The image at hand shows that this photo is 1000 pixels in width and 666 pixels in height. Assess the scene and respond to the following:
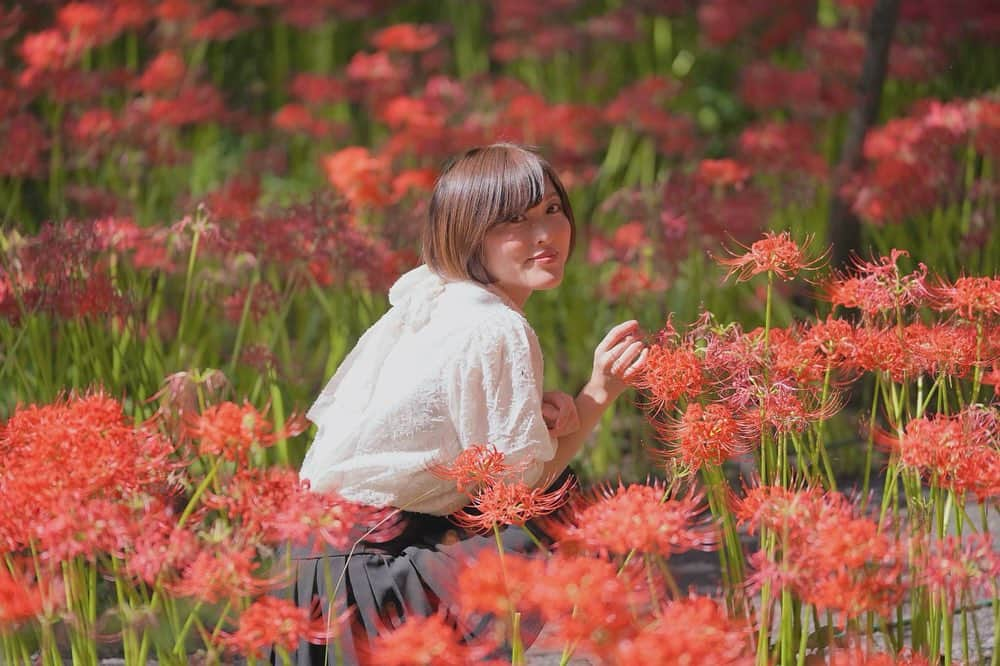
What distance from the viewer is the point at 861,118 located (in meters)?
3.33

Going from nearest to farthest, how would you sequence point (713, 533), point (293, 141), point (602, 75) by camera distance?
point (713, 533)
point (602, 75)
point (293, 141)

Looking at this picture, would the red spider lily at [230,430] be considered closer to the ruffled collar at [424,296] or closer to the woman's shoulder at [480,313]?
the woman's shoulder at [480,313]

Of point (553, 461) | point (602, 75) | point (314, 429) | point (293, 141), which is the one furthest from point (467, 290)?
point (293, 141)

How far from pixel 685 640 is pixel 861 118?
2.45 metres

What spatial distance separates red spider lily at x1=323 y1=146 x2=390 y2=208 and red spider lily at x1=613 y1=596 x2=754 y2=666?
1829mm

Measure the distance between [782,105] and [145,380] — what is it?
1.96m

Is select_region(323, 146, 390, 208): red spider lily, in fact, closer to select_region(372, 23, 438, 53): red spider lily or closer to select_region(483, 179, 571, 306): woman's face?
select_region(372, 23, 438, 53): red spider lily

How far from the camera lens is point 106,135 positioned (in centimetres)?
318

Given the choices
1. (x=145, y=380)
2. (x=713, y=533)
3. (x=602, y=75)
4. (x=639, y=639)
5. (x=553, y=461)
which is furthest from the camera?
(x=602, y=75)

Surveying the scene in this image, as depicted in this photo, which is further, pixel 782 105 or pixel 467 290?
pixel 782 105

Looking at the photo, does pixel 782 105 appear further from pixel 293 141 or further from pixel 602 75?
pixel 293 141

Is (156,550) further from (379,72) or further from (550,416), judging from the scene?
(379,72)

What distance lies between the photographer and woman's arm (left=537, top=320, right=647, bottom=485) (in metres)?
1.60

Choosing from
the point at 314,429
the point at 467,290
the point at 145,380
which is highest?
the point at 467,290
